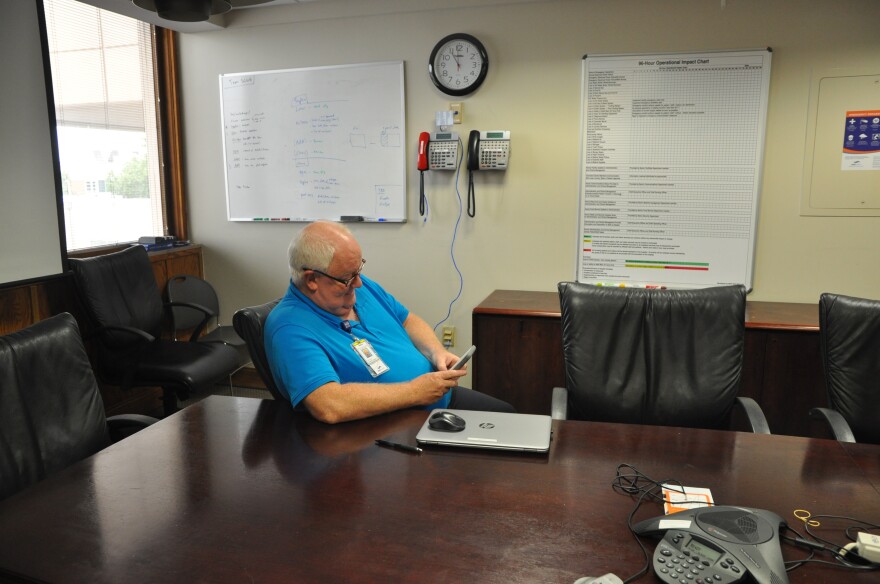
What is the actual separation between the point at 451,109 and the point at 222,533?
291 cm

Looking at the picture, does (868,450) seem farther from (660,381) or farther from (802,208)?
(802,208)

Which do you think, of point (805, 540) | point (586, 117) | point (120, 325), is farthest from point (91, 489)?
point (586, 117)

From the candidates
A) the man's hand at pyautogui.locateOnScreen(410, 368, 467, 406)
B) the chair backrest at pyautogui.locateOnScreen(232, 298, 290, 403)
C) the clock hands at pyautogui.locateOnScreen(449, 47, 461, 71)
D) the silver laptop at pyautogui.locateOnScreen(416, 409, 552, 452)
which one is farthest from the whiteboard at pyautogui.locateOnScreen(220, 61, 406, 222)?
the silver laptop at pyautogui.locateOnScreen(416, 409, 552, 452)

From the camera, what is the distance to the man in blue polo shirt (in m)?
1.67

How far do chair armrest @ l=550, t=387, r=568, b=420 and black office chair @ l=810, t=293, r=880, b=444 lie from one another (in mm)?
807

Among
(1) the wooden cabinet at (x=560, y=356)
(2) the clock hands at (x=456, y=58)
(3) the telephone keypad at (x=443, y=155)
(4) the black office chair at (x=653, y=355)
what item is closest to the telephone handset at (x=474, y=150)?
(3) the telephone keypad at (x=443, y=155)

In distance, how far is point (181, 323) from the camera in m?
3.78

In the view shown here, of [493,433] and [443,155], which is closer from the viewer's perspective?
[493,433]

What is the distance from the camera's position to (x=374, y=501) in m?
1.22

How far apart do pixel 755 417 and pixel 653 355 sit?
1.19ft

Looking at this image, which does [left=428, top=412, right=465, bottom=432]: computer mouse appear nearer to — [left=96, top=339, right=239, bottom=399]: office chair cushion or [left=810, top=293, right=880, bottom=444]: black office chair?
[left=810, top=293, right=880, bottom=444]: black office chair

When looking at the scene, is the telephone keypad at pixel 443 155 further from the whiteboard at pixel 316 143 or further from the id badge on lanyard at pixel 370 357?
the id badge on lanyard at pixel 370 357

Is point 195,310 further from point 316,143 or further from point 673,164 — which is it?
point 673,164

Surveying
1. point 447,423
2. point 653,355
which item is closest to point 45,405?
point 447,423
